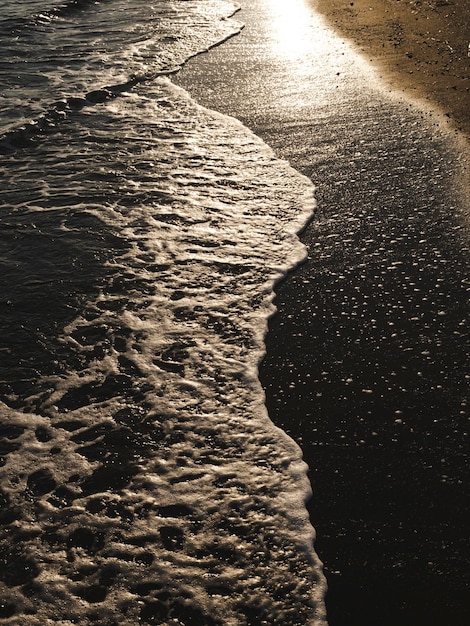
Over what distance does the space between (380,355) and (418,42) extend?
6783 millimetres

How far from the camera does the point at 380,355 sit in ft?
13.6

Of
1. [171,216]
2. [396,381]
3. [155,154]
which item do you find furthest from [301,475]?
[155,154]

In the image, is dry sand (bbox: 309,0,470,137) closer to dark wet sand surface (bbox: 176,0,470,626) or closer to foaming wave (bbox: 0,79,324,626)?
dark wet sand surface (bbox: 176,0,470,626)

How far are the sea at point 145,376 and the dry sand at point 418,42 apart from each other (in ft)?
7.05

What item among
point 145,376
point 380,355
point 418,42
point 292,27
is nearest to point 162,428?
point 145,376

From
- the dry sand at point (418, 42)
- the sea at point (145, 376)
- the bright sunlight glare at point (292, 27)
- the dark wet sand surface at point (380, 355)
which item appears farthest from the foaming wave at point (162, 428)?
the bright sunlight glare at point (292, 27)

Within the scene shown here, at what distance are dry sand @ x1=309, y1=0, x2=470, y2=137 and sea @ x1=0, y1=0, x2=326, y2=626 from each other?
2.15 meters

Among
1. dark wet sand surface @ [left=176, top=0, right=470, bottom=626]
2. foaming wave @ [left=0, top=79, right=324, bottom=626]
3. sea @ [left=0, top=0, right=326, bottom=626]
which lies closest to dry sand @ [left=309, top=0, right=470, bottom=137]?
dark wet sand surface @ [left=176, top=0, right=470, bottom=626]

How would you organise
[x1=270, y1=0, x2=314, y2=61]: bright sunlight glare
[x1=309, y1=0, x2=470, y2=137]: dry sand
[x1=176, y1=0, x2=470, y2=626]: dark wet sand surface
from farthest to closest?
[x1=270, y1=0, x2=314, y2=61]: bright sunlight glare < [x1=309, y1=0, x2=470, y2=137]: dry sand < [x1=176, y1=0, x2=470, y2=626]: dark wet sand surface

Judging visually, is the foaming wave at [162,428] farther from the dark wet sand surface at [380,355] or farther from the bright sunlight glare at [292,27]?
the bright sunlight glare at [292,27]

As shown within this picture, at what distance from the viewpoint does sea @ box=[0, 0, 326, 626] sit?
3.03m

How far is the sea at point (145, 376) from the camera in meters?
3.03

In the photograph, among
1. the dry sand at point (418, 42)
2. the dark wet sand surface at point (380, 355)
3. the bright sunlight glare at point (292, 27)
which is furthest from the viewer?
the bright sunlight glare at point (292, 27)

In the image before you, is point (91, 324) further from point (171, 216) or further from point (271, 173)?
point (271, 173)
